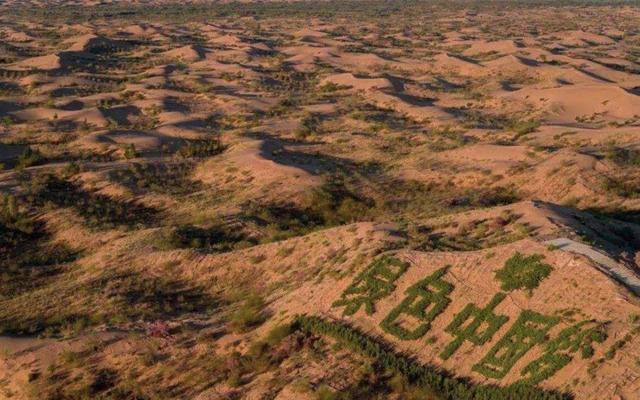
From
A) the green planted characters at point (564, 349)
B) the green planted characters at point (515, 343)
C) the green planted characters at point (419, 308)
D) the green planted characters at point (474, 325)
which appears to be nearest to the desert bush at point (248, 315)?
the green planted characters at point (419, 308)

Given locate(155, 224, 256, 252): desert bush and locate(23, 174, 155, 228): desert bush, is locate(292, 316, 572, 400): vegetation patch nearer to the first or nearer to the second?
locate(155, 224, 256, 252): desert bush

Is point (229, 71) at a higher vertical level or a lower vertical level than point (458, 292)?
lower

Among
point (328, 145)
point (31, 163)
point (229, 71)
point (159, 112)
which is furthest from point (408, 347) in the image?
point (229, 71)

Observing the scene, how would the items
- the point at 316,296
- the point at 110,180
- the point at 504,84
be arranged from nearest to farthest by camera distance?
1. the point at 316,296
2. the point at 110,180
3. the point at 504,84

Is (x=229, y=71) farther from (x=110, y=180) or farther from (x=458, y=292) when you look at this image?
(x=458, y=292)

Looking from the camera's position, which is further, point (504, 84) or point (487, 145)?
point (504, 84)

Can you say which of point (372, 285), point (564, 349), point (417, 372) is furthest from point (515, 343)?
point (372, 285)
